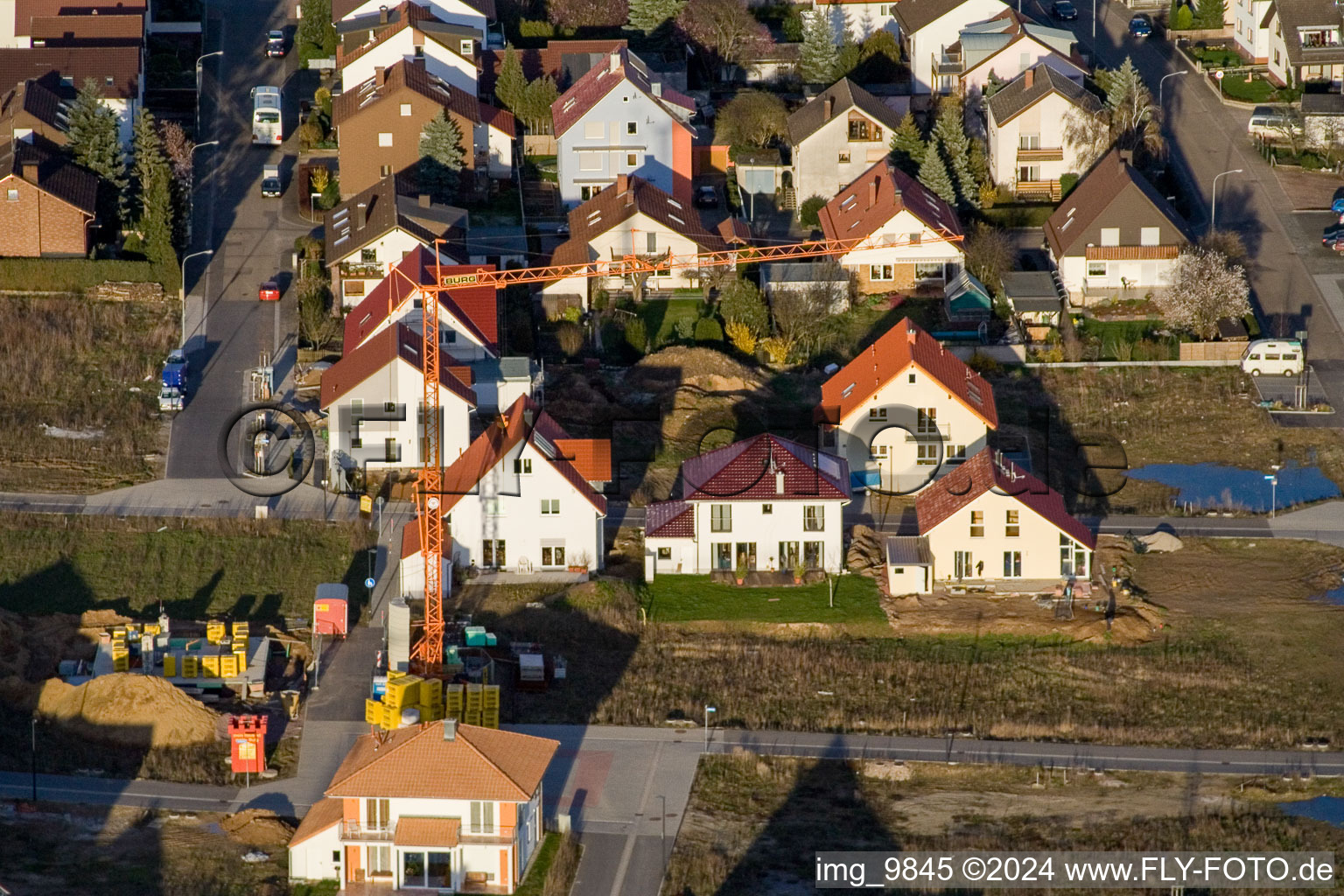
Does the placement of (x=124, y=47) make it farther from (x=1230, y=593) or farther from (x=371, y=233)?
(x=1230, y=593)

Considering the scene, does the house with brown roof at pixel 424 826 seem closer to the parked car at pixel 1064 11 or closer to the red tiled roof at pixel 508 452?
the red tiled roof at pixel 508 452

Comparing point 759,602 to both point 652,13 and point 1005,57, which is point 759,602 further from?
point 652,13

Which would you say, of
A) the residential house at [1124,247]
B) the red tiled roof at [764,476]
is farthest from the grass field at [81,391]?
the residential house at [1124,247]

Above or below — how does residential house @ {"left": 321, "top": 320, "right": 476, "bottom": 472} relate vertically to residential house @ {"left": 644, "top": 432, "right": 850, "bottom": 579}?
above

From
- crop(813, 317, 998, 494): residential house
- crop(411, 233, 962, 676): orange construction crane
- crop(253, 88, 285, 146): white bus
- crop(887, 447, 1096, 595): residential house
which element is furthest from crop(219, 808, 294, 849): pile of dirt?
crop(253, 88, 285, 146): white bus

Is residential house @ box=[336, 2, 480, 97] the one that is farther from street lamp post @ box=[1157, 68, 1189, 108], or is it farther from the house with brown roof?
the house with brown roof

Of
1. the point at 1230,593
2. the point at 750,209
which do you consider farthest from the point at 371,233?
the point at 1230,593
